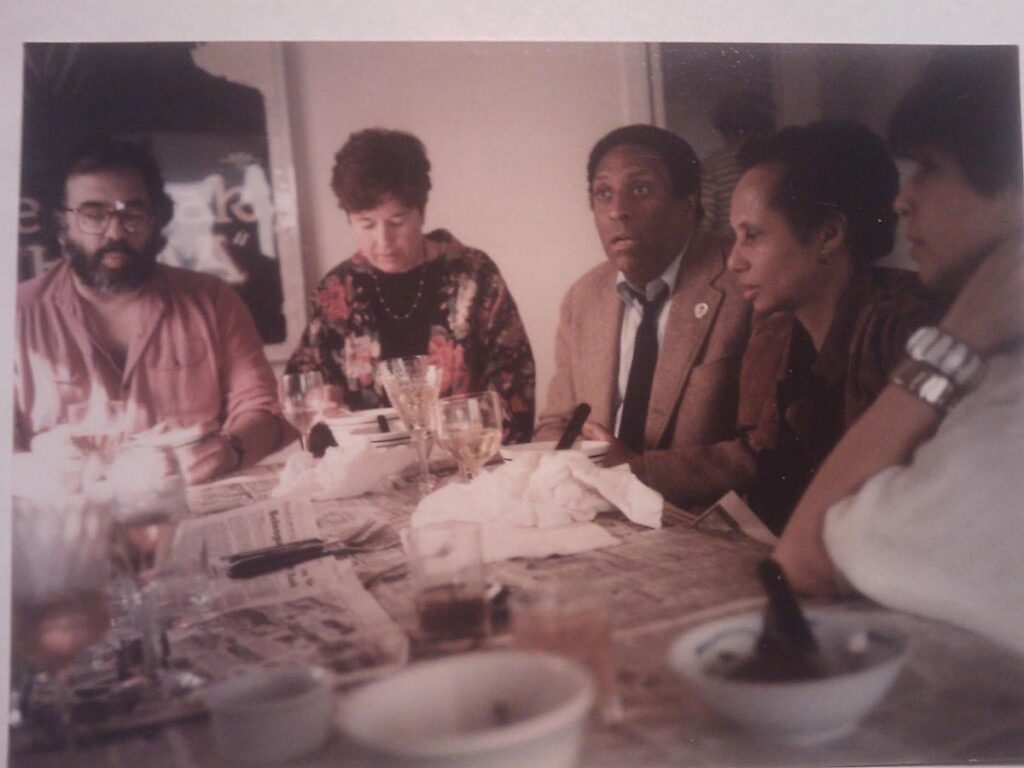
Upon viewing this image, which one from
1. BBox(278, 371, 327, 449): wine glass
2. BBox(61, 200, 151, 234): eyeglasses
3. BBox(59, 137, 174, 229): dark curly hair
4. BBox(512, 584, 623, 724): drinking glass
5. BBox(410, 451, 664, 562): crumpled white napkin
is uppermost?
BBox(59, 137, 174, 229): dark curly hair

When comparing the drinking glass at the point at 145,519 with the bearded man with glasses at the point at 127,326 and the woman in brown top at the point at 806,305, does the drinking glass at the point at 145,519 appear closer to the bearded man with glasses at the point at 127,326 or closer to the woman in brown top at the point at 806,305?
the bearded man with glasses at the point at 127,326

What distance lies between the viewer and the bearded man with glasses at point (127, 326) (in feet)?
3.81

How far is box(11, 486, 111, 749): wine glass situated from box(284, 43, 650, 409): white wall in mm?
428

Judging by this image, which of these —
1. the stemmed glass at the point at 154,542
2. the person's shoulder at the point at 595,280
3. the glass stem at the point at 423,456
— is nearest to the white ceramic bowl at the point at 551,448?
the glass stem at the point at 423,456

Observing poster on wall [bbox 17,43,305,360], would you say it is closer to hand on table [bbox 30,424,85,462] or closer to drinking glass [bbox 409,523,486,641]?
hand on table [bbox 30,424,85,462]

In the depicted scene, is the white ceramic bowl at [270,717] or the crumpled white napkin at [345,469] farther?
the crumpled white napkin at [345,469]

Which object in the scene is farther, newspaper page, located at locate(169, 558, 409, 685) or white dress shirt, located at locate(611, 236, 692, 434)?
white dress shirt, located at locate(611, 236, 692, 434)

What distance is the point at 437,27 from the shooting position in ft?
3.97

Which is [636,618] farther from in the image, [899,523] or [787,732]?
[899,523]

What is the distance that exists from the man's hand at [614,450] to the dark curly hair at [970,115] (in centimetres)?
57

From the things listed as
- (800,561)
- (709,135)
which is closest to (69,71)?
(709,135)

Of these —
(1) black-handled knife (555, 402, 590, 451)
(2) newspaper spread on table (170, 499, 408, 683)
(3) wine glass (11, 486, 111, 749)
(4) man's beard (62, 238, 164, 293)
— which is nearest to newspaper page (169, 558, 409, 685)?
(2) newspaper spread on table (170, 499, 408, 683)

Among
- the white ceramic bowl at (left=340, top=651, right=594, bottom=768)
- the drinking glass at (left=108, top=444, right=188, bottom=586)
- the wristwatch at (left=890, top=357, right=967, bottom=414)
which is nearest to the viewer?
the white ceramic bowl at (left=340, top=651, right=594, bottom=768)

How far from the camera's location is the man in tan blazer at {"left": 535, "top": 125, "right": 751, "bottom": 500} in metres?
1.20
